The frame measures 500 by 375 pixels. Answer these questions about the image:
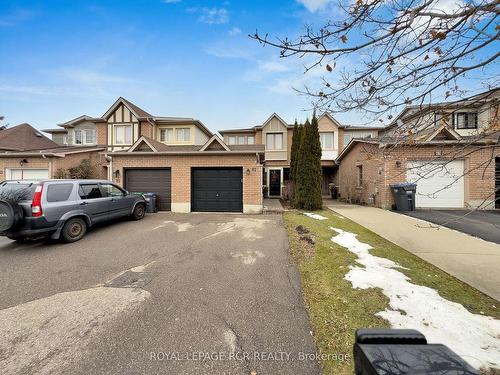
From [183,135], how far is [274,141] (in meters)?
8.26

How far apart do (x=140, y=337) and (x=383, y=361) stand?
101 inches

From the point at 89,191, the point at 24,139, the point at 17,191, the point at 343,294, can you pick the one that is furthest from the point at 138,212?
Answer: the point at 24,139

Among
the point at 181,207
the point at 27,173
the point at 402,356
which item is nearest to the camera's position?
the point at 402,356

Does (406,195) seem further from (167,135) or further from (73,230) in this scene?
(167,135)

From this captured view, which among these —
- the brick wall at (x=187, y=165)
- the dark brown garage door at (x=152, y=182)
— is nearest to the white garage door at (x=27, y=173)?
the brick wall at (x=187, y=165)

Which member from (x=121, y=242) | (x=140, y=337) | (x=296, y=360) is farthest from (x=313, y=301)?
(x=121, y=242)

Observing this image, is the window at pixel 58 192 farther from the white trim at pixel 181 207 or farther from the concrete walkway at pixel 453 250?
the concrete walkway at pixel 453 250

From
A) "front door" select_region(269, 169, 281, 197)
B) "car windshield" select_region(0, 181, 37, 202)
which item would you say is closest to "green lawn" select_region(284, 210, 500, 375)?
"car windshield" select_region(0, 181, 37, 202)

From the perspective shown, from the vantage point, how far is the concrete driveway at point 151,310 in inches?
84.6

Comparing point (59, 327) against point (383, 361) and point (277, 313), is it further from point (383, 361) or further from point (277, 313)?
point (383, 361)

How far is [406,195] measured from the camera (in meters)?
10.7

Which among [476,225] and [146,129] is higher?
[146,129]

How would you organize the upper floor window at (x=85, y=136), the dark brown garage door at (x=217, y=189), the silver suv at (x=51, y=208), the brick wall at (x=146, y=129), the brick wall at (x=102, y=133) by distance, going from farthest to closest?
the upper floor window at (x=85, y=136) → the brick wall at (x=102, y=133) → the brick wall at (x=146, y=129) → the dark brown garage door at (x=217, y=189) → the silver suv at (x=51, y=208)

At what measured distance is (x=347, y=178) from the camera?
56.1 ft
